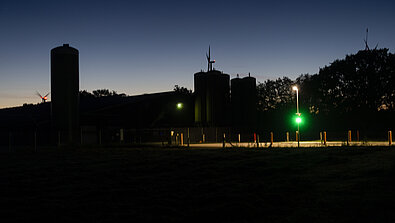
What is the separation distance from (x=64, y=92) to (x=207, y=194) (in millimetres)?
29659

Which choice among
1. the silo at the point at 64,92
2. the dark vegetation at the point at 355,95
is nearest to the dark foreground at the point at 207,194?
the silo at the point at 64,92

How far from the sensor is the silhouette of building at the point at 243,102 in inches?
2052

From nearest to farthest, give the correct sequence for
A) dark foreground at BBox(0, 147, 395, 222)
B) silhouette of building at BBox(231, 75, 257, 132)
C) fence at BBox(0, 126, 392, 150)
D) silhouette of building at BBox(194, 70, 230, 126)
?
dark foreground at BBox(0, 147, 395, 222) < fence at BBox(0, 126, 392, 150) < silhouette of building at BBox(194, 70, 230, 126) < silhouette of building at BBox(231, 75, 257, 132)

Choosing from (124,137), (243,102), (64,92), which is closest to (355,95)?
(243,102)

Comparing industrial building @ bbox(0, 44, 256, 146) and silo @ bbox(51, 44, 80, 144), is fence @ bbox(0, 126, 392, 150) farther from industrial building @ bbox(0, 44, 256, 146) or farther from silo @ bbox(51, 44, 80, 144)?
silo @ bbox(51, 44, 80, 144)

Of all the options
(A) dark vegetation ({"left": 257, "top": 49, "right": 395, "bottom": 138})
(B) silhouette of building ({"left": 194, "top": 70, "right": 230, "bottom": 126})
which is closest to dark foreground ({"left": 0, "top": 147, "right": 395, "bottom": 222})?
(B) silhouette of building ({"left": 194, "top": 70, "right": 230, "bottom": 126})

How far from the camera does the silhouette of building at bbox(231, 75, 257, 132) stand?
52.1 meters

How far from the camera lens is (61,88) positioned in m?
36.5

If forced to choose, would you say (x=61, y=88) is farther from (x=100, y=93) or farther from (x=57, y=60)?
(x=100, y=93)

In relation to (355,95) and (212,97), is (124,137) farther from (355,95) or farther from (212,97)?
(355,95)

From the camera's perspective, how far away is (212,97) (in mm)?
50031

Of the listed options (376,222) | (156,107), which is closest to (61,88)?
(156,107)

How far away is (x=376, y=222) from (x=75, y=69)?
34.5 meters

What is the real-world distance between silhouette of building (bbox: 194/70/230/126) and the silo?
1836cm
